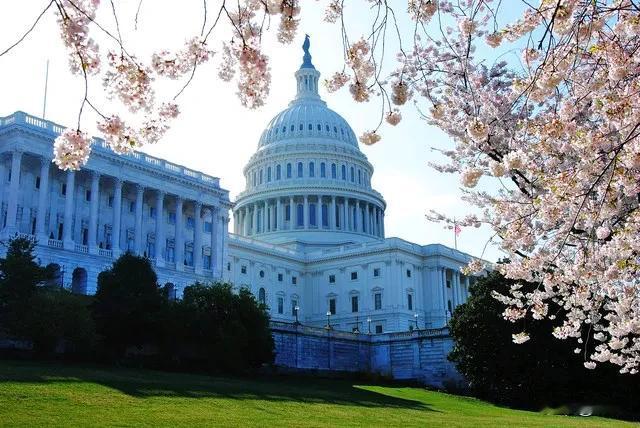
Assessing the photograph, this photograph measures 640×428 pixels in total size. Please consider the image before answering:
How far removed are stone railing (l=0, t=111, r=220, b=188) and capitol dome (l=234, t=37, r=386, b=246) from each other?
40362 mm

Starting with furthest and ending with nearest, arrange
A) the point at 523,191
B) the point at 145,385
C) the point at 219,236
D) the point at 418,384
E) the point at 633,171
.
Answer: the point at 219,236 → the point at 418,384 → the point at 145,385 → the point at 523,191 → the point at 633,171

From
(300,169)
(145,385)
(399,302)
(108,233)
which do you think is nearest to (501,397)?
(145,385)

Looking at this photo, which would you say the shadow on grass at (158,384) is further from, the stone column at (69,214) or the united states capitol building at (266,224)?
the stone column at (69,214)

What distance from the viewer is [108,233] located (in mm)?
84000

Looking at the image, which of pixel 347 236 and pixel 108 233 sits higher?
pixel 347 236

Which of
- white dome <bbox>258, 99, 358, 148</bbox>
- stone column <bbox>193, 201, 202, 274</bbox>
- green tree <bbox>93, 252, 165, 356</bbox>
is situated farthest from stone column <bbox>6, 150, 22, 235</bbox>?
white dome <bbox>258, 99, 358, 148</bbox>

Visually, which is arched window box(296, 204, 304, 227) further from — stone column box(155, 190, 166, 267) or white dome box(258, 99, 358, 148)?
stone column box(155, 190, 166, 267)

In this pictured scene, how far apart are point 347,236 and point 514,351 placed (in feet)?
257

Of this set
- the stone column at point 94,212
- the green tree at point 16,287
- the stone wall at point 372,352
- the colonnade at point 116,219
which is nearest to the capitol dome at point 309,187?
the colonnade at point 116,219

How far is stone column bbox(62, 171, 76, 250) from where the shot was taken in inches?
3027

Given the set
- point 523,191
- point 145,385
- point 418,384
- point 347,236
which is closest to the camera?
point 523,191

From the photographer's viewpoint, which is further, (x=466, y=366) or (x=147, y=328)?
(x=466, y=366)

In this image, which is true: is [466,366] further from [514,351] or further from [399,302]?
[399,302]

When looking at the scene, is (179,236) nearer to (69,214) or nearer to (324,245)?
(69,214)
